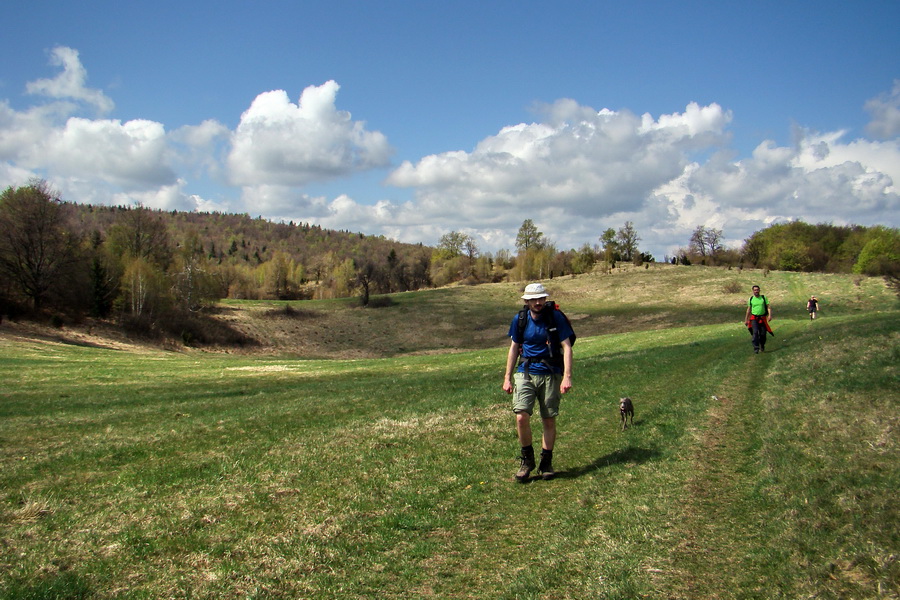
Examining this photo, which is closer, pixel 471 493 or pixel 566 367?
pixel 471 493

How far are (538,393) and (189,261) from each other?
80923mm

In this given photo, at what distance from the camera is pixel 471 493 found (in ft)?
25.2

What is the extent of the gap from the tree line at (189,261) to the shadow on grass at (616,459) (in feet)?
205

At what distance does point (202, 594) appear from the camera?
16.8ft

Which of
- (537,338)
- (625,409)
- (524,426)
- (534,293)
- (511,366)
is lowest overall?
(625,409)

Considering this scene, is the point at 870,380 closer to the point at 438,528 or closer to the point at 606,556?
the point at 606,556

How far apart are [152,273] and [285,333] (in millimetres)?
18891

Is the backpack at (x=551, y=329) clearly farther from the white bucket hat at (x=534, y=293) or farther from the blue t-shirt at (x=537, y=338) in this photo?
the white bucket hat at (x=534, y=293)

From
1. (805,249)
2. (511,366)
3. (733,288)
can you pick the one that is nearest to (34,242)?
(511,366)

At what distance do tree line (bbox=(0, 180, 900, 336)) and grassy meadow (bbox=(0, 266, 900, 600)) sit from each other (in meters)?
49.3

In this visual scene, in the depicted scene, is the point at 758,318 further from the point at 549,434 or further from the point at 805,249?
the point at 805,249

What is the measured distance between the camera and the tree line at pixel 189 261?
2235 inches

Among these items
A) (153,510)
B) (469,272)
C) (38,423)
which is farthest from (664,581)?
(469,272)

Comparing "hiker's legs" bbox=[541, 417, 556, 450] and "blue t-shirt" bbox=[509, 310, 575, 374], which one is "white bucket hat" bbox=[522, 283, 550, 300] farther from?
"hiker's legs" bbox=[541, 417, 556, 450]
